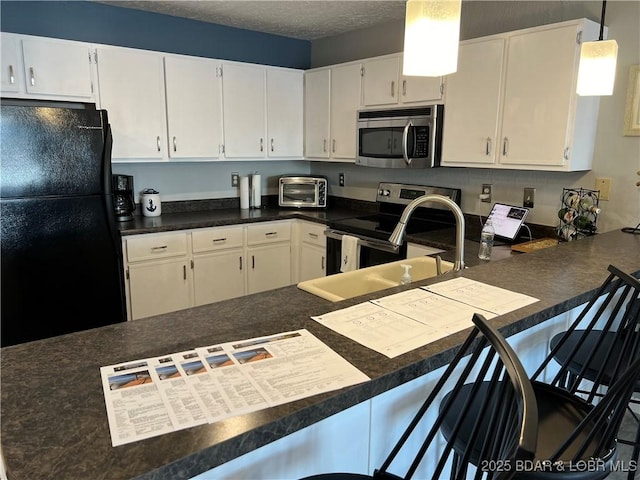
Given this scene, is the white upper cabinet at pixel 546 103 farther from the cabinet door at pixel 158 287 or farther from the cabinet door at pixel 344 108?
the cabinet door at pixel 158 287

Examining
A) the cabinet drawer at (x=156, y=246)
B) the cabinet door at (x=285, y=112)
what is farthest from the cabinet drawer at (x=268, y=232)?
the cabinet door at (x=285, y=112)

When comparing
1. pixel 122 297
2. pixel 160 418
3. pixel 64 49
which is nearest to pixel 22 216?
pixel 122 297

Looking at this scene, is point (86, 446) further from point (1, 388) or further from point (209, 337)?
point (209, 337)

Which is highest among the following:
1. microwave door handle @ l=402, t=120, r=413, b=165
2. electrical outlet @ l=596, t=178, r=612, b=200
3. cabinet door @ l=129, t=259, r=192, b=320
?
microwave door handle @ l=402, t=120, r=413, b=165

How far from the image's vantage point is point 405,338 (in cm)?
109

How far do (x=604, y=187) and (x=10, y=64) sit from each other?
358 cm

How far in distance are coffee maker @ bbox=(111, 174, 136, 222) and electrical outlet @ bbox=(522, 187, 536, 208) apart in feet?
8.95

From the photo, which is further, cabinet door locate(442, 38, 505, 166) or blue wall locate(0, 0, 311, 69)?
blue wall locate(0, 0, 311, 69)

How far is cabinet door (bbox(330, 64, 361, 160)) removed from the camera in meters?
3.63

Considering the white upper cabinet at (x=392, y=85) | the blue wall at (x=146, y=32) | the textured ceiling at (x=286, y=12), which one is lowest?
the white upper cabinet at (x=392, y=85)

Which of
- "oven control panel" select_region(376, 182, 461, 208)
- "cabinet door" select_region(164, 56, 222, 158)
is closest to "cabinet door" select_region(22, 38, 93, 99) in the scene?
"cabinet door" select_region(164, 56, 222, 158)

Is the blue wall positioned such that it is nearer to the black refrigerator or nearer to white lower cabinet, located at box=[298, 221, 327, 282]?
the black refrigerator

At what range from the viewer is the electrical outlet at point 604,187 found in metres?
2.64

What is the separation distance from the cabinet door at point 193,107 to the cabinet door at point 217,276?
0.81 metres
